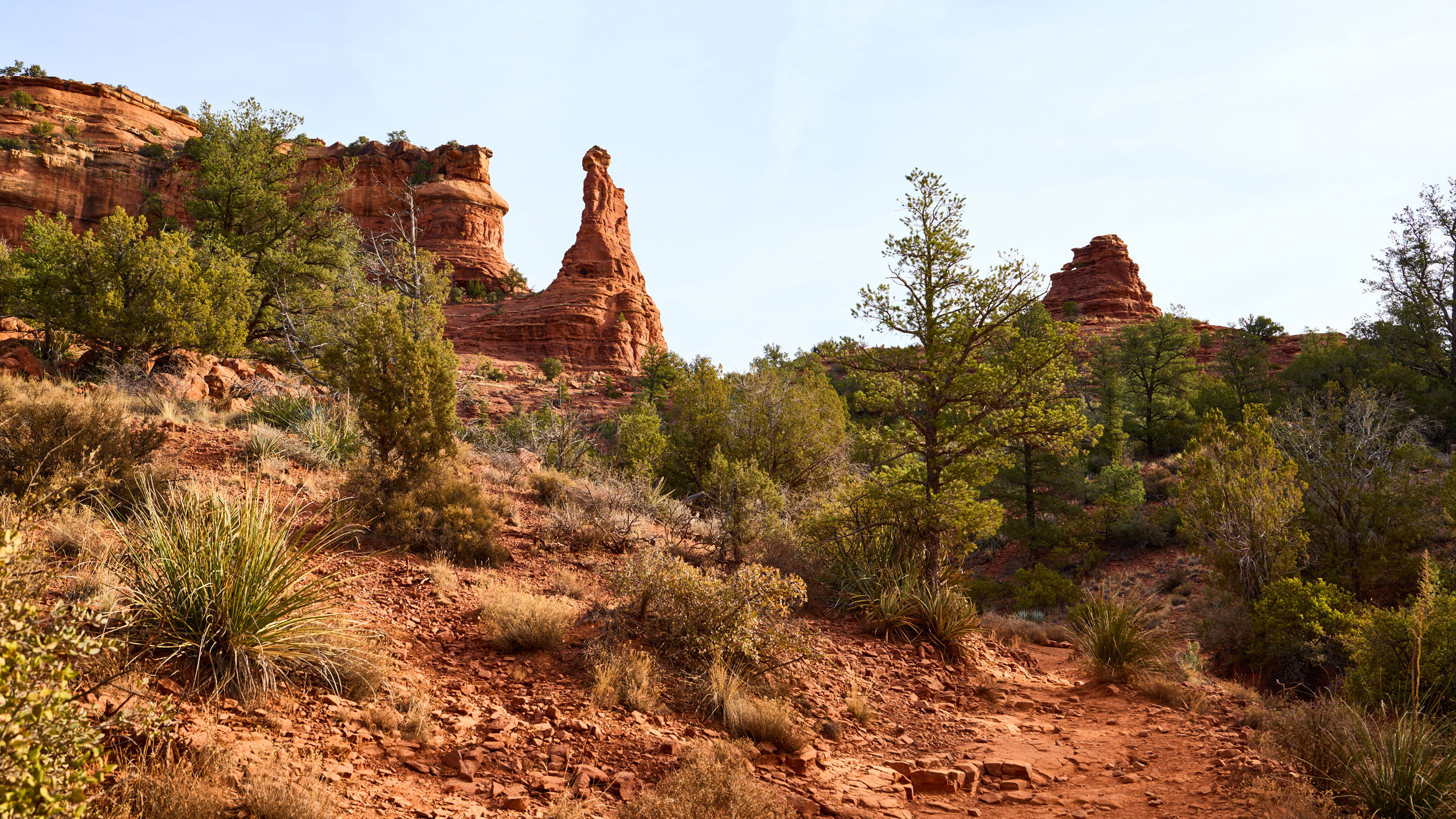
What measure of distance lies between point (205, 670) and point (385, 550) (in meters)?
3.04

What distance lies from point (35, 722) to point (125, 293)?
1637 cm

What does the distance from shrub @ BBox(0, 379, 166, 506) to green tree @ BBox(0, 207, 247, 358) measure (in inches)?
251

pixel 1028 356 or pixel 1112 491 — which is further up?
pixel 1028 356

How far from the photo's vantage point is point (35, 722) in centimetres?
198

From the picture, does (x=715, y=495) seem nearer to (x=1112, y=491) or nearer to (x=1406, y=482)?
(x=1406, y=482)

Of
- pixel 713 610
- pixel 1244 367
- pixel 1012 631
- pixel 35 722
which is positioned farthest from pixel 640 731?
pixel 1244 367

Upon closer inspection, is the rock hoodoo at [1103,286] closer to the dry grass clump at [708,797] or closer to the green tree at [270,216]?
the green tree at [270,216]

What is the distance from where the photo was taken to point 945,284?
10.0m

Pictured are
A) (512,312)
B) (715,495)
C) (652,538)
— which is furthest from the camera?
(512,312)

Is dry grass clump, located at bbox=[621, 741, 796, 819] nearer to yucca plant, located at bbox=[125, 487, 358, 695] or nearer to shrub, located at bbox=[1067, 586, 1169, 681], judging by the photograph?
yucca plant, located at bbox=[125, 487, 358, 695]

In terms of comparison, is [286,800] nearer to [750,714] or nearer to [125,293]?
[750,714]

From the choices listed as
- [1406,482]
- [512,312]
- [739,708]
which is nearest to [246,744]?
[739,708]

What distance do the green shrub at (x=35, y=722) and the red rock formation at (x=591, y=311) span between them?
51.5m

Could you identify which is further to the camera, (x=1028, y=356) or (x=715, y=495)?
(x=715, y=495)
